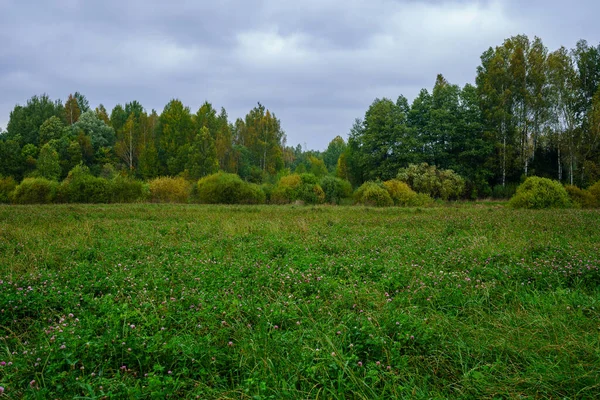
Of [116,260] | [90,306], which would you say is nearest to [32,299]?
[90,306]

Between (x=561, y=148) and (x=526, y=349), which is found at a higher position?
(x=561, y=148)

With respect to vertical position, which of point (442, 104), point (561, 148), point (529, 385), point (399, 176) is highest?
point (442, 104)

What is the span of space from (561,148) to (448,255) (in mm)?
32902

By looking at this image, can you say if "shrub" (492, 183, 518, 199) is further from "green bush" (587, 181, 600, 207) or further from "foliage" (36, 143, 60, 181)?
"foliage" (36, 143, 60, 181)

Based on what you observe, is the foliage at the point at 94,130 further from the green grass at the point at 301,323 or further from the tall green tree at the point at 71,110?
the green grass at the point at 301,323

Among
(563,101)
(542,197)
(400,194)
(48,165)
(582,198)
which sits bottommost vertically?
(582,198)

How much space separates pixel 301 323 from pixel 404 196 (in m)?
25.1

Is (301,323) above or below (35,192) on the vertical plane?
below

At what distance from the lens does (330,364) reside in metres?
2.89

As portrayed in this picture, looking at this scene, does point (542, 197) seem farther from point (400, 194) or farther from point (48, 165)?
point (48, 165)

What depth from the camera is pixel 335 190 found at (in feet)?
105

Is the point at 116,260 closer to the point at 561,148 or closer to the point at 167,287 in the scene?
the point at 167,287

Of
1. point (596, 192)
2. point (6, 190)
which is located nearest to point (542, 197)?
point (596, 192)

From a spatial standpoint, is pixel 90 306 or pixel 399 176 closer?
pixel 90 306
